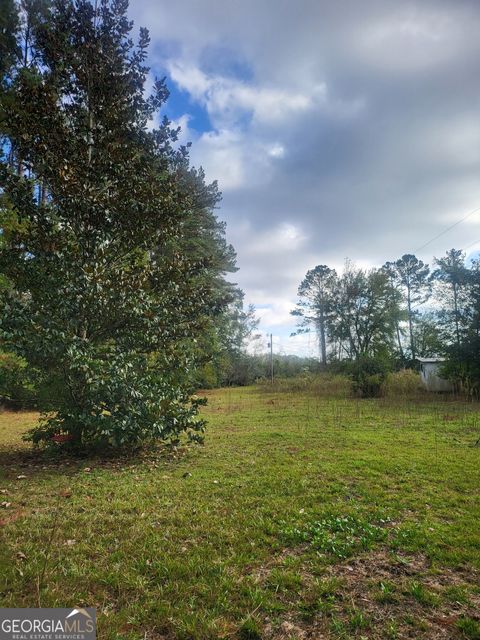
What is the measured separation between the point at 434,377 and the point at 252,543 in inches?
781

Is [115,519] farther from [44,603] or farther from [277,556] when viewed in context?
[277,556]

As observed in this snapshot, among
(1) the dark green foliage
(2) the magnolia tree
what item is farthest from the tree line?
(2) the magnolia tree

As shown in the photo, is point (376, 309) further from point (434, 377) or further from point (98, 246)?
point (98, 246)

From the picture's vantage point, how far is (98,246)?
5996 millimetres

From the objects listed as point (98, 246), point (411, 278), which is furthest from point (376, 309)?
point (98, 246)

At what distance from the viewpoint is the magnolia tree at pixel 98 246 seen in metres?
5.57

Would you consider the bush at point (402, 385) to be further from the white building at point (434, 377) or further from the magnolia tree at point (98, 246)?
the magnolia tree at point (98, 246)

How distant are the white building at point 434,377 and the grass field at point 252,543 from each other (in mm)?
14879

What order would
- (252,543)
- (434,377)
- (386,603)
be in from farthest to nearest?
1. (434,377)
2. (252,543)
3. (386,603)

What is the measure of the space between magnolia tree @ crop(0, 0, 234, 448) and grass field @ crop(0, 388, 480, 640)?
1134 mm

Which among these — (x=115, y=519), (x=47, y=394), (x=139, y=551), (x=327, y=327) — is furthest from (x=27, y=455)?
(x=327, y=327)

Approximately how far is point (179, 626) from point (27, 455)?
5.53 metres

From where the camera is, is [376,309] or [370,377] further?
[376,309]

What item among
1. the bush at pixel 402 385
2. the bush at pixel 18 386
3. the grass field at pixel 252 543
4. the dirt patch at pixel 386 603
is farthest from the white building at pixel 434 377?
the bush at pixel 18 386
